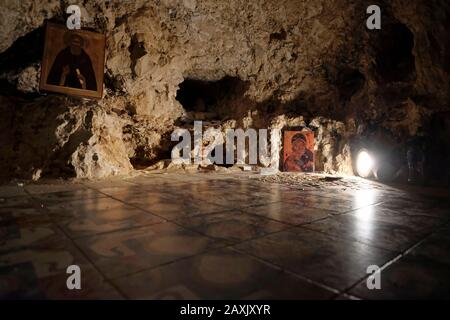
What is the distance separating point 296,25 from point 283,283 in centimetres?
612

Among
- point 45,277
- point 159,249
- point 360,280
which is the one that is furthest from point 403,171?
point 45,277

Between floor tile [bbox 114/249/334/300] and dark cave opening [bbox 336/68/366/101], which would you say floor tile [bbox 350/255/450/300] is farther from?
dark cave opening [bbox 336/68/366/101]

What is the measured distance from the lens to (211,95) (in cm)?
838

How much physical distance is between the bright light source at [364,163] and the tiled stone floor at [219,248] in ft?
9.96

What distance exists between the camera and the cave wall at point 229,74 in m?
4.51

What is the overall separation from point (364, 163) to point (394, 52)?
8.33 feet

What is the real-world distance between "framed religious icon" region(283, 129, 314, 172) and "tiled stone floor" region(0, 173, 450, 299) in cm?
388

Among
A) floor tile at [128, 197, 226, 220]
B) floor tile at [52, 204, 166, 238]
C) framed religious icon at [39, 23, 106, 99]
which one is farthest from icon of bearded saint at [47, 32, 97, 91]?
floor tile at [52, 204, 166, 238]

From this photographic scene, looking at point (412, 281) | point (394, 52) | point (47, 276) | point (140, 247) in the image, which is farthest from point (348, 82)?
point (47, 276)

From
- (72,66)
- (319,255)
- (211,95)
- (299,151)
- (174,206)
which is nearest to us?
(319,255)

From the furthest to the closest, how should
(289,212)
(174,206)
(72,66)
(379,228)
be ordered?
(72,66) → (174,206) → (289,212) → (379,228)

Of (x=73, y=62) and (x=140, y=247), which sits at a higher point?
(x=73, y=62)

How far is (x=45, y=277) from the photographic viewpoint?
1.17 meters

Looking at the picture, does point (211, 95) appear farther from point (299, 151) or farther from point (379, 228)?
point (379, 228)
